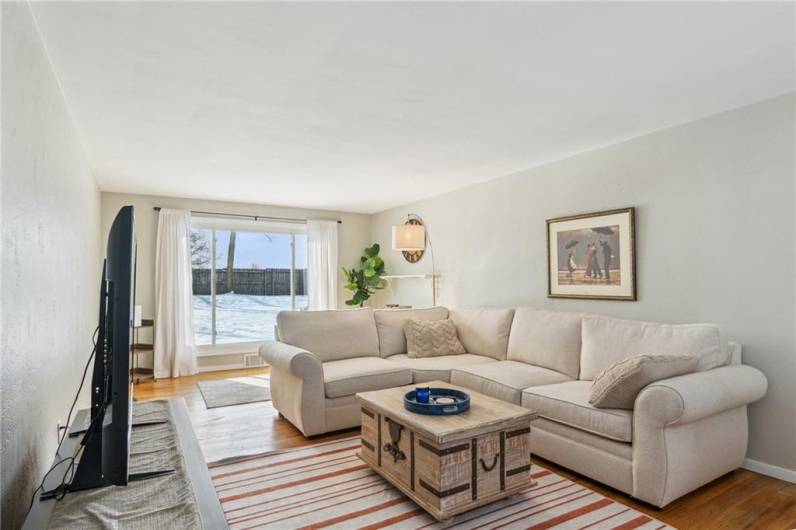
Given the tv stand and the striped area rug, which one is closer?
the tv stand

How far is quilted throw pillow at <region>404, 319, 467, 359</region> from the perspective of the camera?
4312mm

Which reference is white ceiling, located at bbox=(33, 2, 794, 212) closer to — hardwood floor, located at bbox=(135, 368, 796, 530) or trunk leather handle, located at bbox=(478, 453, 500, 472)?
trunk leather handle, located at bbox=(478, 453, 500, 472)

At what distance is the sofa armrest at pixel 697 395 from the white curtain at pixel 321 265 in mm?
5092

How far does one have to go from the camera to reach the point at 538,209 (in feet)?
14.3

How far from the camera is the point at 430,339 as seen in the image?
437 centimetres

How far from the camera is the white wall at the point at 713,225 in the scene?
2725mm

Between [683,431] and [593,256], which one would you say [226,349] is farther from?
[683,431]

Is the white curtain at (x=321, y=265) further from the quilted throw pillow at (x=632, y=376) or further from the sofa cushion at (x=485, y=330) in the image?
the quilted throw pillow at (x=632, y=376)

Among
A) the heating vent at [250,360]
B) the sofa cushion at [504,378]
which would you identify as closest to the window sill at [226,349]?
the heating vent at [250,360]

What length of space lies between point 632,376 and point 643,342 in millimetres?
766

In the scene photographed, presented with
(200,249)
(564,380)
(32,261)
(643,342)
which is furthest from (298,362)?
(200,249)

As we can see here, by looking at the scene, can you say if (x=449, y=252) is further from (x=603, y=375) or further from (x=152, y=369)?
(x=152, y=369)

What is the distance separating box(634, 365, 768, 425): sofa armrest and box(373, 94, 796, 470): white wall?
1.20 ft

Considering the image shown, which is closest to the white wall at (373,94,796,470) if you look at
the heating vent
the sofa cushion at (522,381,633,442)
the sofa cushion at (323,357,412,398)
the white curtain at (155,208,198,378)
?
the sofa cushion at (522,381,633,442)
